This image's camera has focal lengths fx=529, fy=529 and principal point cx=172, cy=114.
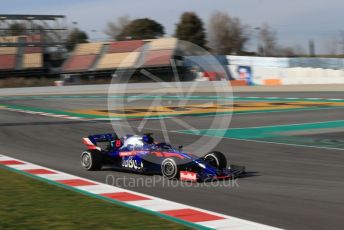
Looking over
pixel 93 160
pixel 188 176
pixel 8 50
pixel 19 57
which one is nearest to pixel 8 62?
pixel 19 57

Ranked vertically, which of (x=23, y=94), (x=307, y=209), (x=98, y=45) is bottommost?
(x=307, y=209)

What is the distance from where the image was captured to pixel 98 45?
61938mm

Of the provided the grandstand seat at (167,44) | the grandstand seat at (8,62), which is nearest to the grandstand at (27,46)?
the grandstand seat at (8,62)

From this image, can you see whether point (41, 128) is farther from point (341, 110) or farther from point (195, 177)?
point (341, 110)

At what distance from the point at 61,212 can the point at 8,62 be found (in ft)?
173

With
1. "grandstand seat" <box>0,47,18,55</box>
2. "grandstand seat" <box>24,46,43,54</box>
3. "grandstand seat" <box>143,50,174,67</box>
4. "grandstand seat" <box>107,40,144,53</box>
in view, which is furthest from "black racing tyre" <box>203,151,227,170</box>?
"grandstand seat" <box>0,47,18,55</box>

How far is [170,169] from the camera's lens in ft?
26.6

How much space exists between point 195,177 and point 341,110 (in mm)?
15475

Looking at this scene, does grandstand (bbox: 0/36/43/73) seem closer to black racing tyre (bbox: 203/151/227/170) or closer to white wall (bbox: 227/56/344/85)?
white wall (bbox: 227/56/344/85)

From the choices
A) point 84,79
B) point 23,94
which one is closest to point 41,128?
point 23,94

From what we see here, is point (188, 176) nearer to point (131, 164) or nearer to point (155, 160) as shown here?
point (155, 160)

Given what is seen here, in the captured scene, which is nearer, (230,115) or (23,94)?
(230,115)

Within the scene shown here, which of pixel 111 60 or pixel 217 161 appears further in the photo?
pixel 111 60

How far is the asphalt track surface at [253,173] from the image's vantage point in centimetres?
605
